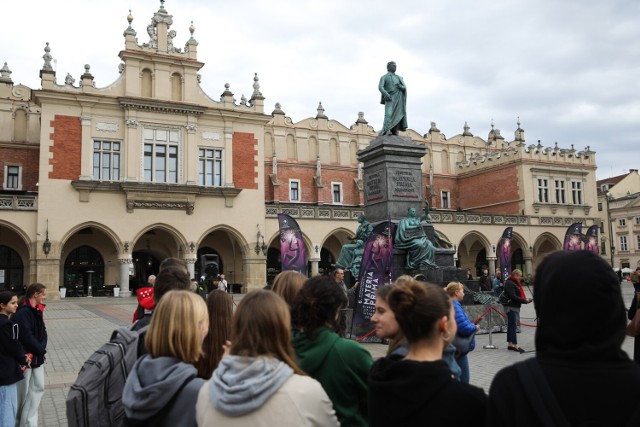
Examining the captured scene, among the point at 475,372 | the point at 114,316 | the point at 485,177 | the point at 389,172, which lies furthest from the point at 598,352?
the point at 485,177

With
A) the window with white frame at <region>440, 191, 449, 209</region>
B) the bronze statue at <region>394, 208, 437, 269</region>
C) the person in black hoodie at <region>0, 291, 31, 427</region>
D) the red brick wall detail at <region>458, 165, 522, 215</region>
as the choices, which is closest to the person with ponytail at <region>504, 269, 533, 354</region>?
the bronze statue at <region>394, 208, 437, 269</region>

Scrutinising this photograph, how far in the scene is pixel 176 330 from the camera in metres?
2.76

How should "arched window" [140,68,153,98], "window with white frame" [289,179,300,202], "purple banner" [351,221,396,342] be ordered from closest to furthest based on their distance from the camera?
"purple banner" [351,221,396,342] < "arched window" [140,68,153,98] < "window with white frame" [289,179,300,202]

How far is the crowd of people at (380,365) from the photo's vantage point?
176cm

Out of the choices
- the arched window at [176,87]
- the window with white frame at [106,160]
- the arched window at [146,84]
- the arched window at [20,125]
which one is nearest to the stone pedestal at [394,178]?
the window with white frame at [106,160]

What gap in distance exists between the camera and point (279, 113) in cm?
3959

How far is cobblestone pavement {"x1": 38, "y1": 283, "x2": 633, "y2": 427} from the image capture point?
725cm

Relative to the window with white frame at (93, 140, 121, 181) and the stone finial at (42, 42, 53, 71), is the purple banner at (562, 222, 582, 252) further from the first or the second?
the stone finial at (42, 42, 53, 71)

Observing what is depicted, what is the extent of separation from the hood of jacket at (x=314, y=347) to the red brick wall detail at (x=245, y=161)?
2850 cm

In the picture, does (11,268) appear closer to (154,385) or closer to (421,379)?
(154,385)

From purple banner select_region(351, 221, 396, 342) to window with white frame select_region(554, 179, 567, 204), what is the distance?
112ft

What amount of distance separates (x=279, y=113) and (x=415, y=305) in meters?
38.1

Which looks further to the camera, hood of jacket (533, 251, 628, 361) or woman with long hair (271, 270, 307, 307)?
woman with long hair (271, 270, 307, 307)

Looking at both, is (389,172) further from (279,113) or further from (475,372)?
(279,113)
